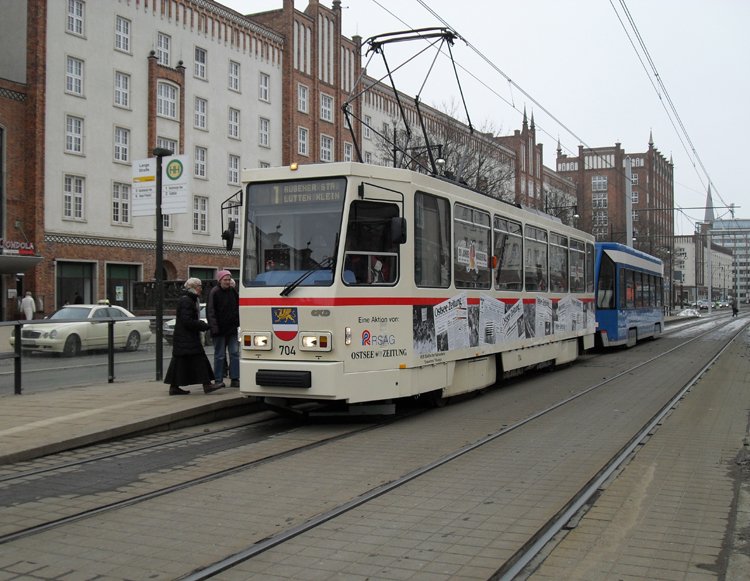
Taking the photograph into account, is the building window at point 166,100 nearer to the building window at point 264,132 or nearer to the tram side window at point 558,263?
the building window at point 264,132

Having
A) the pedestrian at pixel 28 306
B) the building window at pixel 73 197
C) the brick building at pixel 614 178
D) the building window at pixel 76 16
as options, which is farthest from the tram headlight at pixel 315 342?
the brick building at pixel 614 178

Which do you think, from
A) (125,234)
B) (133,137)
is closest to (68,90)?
(133,137)

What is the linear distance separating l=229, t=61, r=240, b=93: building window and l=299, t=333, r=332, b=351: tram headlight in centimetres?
3767

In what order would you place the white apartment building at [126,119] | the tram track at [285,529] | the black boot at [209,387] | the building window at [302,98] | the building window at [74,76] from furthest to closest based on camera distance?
the building window at [302,98] → the building window at [74,76] → the white apartment building at [126,119] → the black boot at [209,387] → the tram track at [285,529]

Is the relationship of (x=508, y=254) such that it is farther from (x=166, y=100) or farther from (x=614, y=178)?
(x=614, y=178)

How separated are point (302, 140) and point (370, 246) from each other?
4105cm

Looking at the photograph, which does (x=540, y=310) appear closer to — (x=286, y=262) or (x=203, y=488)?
(x=286, y=262)

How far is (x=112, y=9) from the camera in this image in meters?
36.6

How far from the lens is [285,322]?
30.3ft

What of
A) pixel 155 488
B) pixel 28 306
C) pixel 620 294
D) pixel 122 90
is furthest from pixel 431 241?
pixel 122 90

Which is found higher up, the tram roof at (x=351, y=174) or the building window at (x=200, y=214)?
the building window at (x=200, y=214)

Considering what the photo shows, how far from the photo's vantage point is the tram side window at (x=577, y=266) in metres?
17.9

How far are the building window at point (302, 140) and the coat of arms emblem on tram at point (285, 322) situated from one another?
4022 cm

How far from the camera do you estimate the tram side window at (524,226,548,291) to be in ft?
47.6
